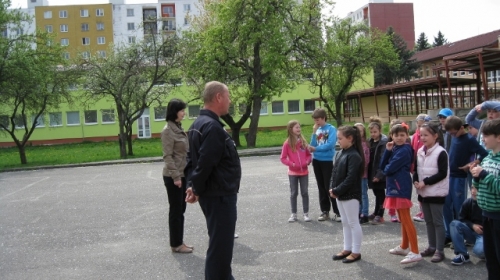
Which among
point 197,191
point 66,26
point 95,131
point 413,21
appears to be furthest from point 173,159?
Result: point 413,21

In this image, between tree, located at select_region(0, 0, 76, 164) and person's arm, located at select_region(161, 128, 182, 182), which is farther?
tree, located at select_region(0, 0, 76, 164)

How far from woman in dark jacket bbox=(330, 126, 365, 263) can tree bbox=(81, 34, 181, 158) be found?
22826mm

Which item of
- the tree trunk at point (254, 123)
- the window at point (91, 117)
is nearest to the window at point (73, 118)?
the window at point (91, 117)

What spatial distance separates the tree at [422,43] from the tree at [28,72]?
66497 mm

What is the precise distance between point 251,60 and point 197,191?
1083 inches

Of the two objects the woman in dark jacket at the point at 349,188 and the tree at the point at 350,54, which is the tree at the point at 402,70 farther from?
the woman in dark jacket at the point at 349,188

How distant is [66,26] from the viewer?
91875 millimetres

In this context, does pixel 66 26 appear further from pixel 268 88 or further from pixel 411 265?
pixel 411 265

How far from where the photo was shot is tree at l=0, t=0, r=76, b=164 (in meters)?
26.2

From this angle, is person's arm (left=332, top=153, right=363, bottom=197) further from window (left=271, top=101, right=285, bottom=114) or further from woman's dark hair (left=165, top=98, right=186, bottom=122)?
window (left=271, top=101, right=285, bottom=114)

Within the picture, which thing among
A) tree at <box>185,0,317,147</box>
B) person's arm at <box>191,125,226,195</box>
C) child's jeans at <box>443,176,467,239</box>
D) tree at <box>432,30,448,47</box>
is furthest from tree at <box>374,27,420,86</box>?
person's arm at <box>191,125,226,195</box>

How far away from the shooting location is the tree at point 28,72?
26.2m

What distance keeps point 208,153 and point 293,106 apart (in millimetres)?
54306


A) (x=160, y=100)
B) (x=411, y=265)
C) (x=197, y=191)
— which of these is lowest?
(x=411, y=265)
